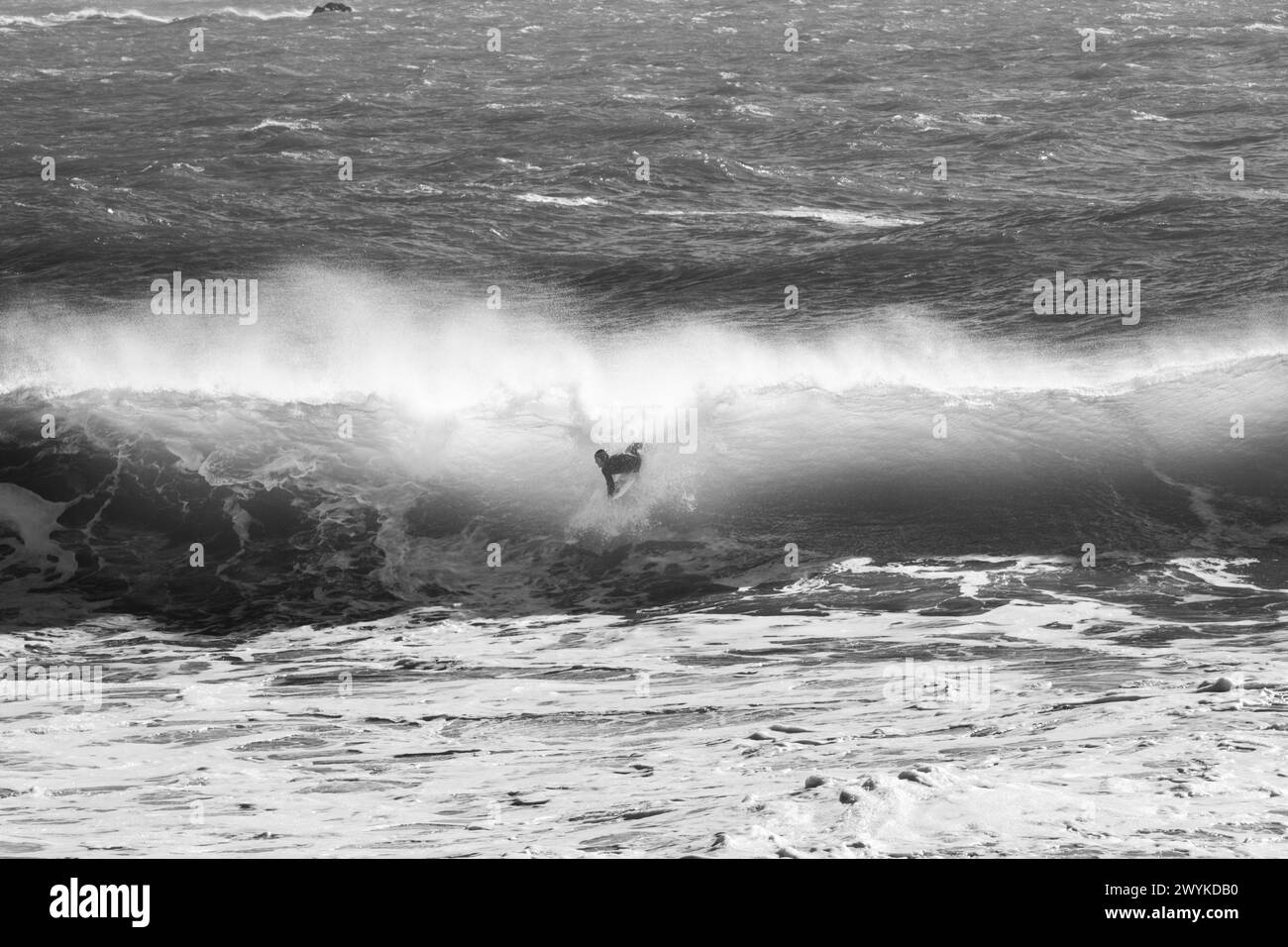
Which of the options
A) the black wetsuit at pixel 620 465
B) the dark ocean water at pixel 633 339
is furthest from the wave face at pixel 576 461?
the black wetsuit at pixel 620 465

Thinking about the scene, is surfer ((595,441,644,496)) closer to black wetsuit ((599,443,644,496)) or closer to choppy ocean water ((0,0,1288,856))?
black wetsuit ((599,443,644,496))

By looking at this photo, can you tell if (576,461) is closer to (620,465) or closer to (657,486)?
(620,465)

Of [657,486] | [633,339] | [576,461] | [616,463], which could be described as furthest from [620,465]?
[633,339]

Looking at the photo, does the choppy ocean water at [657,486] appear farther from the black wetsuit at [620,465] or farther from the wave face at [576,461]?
the black wetsuit at [620,465]

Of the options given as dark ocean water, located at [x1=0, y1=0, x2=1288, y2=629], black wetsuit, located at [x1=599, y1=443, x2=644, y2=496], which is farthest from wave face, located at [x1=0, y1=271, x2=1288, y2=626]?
black wetsuit, located at [x1=599, y1=443, x2=644, y2=496]

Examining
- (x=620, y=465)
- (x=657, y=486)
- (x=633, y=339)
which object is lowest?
(x=657, y=486)

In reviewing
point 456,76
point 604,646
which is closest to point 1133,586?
point 604,646
